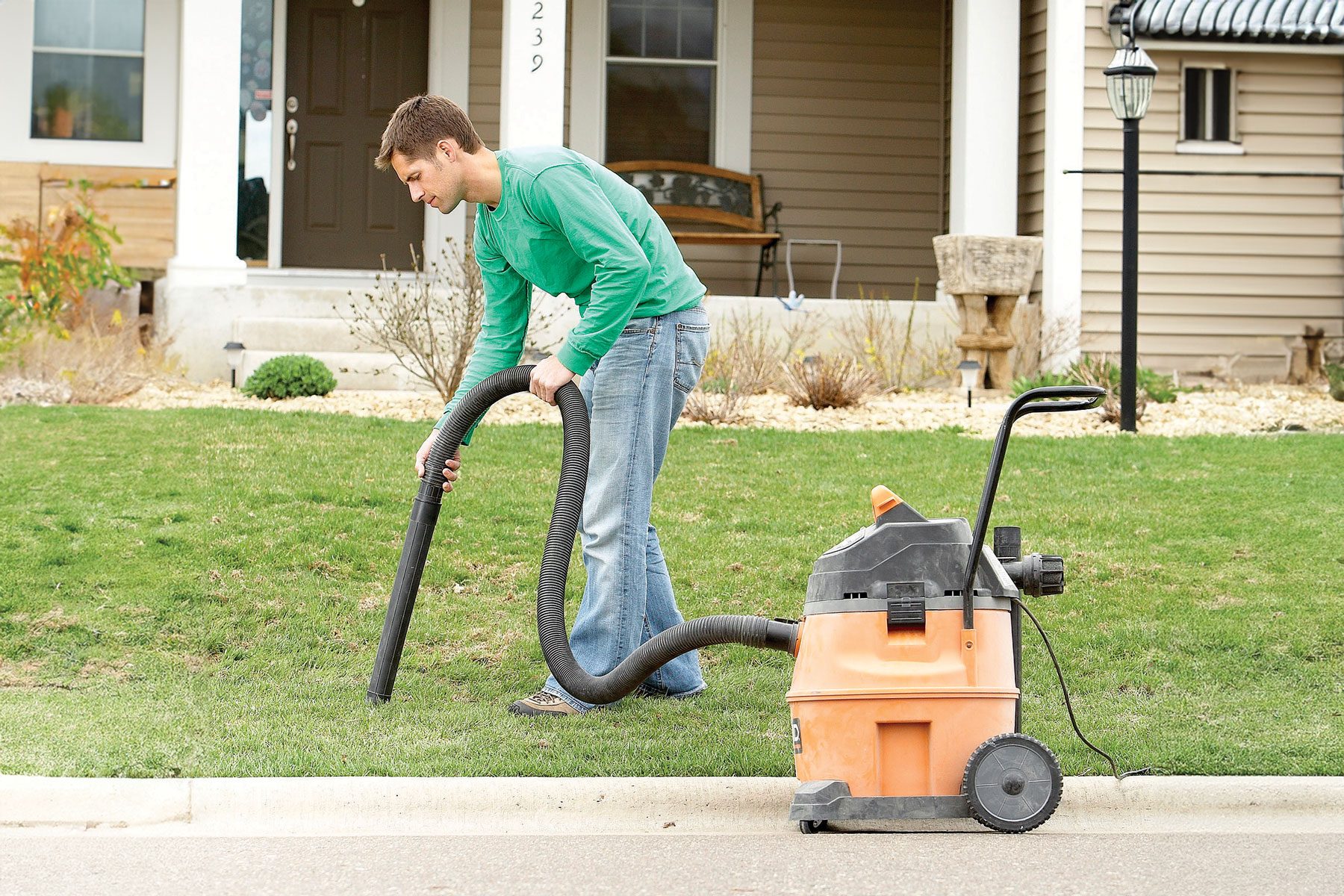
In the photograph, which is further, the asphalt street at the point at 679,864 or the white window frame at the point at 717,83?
the white window frame at the point at 717,83

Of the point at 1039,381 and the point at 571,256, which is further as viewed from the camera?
the point at 1039,381

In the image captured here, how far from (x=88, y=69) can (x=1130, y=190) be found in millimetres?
8553

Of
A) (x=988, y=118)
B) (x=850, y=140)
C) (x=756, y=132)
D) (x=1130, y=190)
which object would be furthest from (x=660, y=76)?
(x=1130, y=190)

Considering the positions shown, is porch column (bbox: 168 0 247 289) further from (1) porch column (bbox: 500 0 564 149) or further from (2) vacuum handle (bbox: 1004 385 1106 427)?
(2) vacuum handle (bbox: 1004 385 1106 427)

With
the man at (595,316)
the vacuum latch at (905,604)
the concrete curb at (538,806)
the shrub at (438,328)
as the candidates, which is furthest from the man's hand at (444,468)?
the shrub at (438,328)

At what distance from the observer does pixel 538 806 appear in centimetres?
393

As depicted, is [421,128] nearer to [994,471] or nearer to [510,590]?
[994,471]

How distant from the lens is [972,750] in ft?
11.2

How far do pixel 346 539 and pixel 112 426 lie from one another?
2.46 metres

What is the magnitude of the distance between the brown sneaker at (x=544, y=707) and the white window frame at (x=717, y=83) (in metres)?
9.40

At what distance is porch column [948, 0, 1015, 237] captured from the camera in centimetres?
1187

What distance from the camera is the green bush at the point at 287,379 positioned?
9797 mm

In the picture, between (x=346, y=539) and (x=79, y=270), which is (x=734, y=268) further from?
(x=346, y=539)

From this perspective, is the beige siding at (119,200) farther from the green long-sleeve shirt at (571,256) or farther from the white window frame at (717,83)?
the green long-sleeve shirt at (571,256)
